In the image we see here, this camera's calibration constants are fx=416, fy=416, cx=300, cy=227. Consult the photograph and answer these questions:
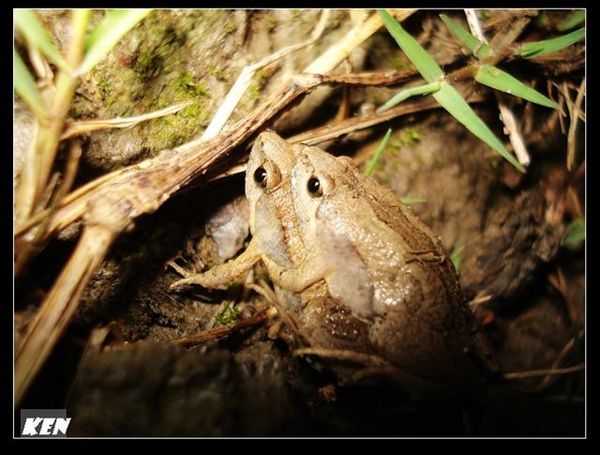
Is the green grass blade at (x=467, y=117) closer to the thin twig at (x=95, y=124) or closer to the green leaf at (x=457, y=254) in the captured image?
the green leaf at (x=457, y=254)

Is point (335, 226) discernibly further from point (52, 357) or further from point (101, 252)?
point (52, 357)

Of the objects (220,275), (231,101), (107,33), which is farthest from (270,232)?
(107,33)

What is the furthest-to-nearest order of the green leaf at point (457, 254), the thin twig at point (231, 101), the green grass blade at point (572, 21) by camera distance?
the green leaf at point (457, 254) < the green grass blade at point (572, 21) < the thin twig at point (231, 101)

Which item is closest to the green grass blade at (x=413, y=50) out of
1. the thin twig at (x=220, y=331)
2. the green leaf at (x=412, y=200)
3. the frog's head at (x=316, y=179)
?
the frog's head at (x=316, y=179)

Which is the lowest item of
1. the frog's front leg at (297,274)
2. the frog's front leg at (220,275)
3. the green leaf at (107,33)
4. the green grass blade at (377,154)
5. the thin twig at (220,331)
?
the thin twig at (220,331)

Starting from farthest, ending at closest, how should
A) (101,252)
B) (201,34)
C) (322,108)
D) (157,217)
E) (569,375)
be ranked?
1. (569,375)
2. (322,108)
3. (201,34)
4. (157,217)
5. (101,252)

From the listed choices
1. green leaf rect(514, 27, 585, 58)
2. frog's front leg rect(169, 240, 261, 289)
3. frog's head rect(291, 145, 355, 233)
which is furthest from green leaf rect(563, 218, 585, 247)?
frog's front leg rect(169, 240, 261, 289)

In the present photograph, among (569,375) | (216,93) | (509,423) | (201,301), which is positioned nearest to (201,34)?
(216,93)
